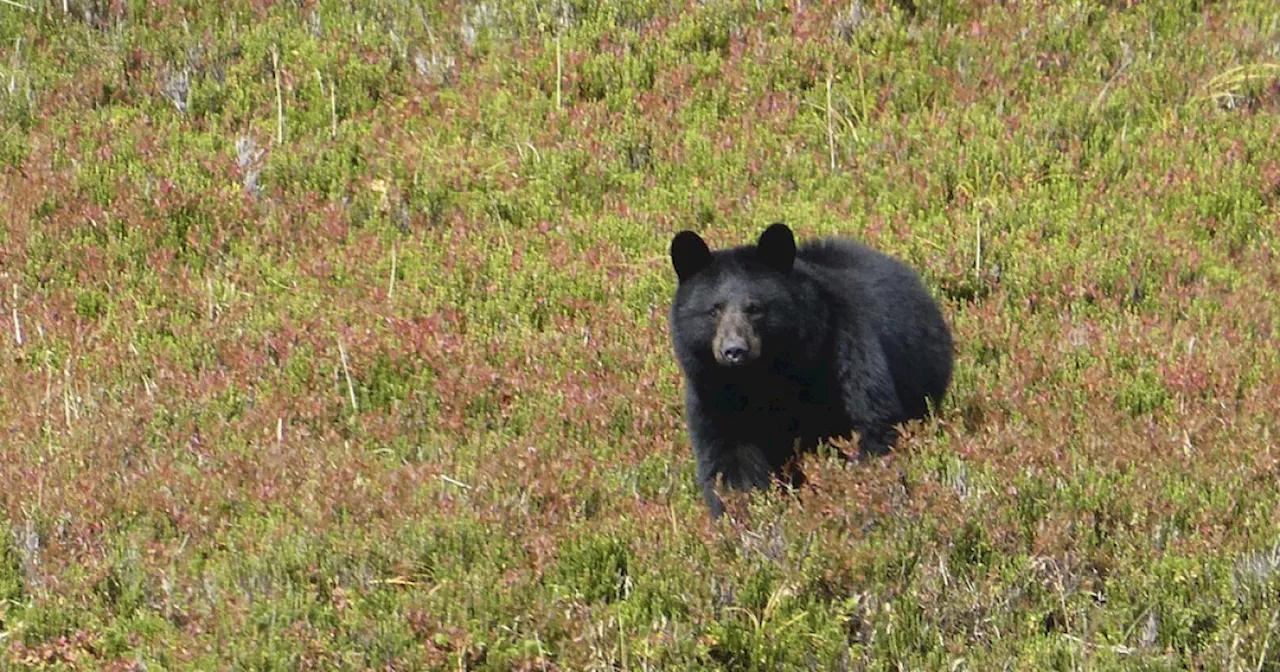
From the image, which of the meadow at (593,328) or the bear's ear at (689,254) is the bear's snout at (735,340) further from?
the meadow at (593,328)

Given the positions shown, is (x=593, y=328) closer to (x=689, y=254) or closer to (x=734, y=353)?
(x=689, y=254)

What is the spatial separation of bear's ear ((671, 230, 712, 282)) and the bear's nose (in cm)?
52

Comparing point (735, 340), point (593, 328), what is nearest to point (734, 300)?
point (735, 340)

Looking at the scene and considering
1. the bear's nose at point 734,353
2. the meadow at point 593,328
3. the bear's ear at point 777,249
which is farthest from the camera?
the bear's ear at point 777,249

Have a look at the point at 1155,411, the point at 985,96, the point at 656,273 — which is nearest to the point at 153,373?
the point at 656,273

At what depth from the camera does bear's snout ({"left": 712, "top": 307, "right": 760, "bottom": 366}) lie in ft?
22.4

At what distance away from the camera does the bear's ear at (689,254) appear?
7145 millimetres

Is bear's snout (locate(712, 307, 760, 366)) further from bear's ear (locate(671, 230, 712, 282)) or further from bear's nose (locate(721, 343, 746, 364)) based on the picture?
bear's ear (locate(671, 230, 712, 282))

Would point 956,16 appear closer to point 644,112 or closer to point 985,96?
point 985,96

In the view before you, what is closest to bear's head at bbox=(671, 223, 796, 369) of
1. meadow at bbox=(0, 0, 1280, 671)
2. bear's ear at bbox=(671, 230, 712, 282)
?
bear's ear at bbox=(671, 230, 712, 282)

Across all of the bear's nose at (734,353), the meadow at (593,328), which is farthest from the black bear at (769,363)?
the meadow at (593,328)

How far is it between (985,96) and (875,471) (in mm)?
5433

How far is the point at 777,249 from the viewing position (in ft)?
23.3

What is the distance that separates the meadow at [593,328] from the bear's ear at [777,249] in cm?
82
